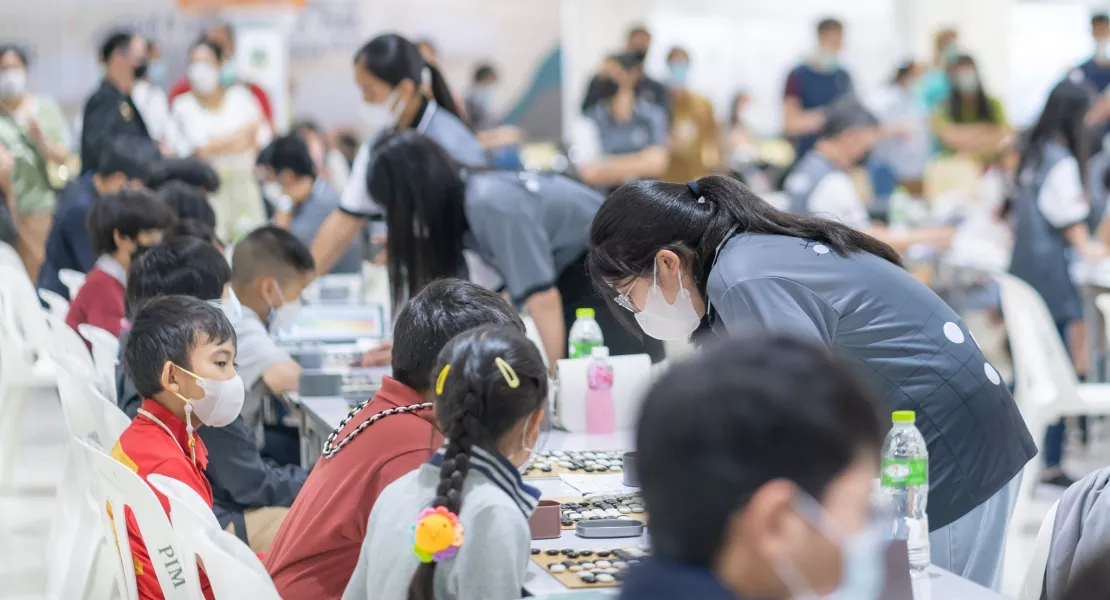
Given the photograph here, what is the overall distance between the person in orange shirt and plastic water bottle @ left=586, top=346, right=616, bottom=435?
2.60ft

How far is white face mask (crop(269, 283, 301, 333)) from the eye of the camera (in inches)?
142

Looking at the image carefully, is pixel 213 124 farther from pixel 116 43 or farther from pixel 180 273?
pixel 180 273

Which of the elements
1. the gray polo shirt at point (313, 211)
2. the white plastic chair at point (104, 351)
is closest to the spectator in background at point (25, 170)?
the gray polo shirt at point (313, 211)

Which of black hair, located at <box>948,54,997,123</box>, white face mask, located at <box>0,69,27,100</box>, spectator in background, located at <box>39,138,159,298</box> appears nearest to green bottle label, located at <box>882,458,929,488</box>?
spectator in background, located at <box>39,138,159,298</box>

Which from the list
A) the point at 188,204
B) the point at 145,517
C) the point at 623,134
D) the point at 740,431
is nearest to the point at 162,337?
the point at 145,517

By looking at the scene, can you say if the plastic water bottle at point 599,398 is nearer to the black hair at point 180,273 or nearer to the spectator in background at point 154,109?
the black hair at point 180,273

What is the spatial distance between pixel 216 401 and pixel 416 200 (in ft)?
3.18

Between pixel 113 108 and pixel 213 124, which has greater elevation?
pixel 113 108

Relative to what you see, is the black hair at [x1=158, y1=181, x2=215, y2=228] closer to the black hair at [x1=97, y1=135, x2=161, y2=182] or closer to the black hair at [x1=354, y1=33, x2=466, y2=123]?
the black hair at [x1=97, y1=135, x2=161, y2=182]

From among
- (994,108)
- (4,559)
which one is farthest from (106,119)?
(994,108)

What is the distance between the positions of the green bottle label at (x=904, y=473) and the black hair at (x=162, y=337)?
1.27 meters

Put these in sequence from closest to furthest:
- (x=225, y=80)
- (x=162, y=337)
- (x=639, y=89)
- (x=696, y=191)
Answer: (x=696, y=191) → (x=162, y=337) → (x=639, y=89) → (x=225, y=80)

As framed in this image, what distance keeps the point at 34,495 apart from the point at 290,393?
79.8 inches

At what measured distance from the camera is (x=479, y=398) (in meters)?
1.69
